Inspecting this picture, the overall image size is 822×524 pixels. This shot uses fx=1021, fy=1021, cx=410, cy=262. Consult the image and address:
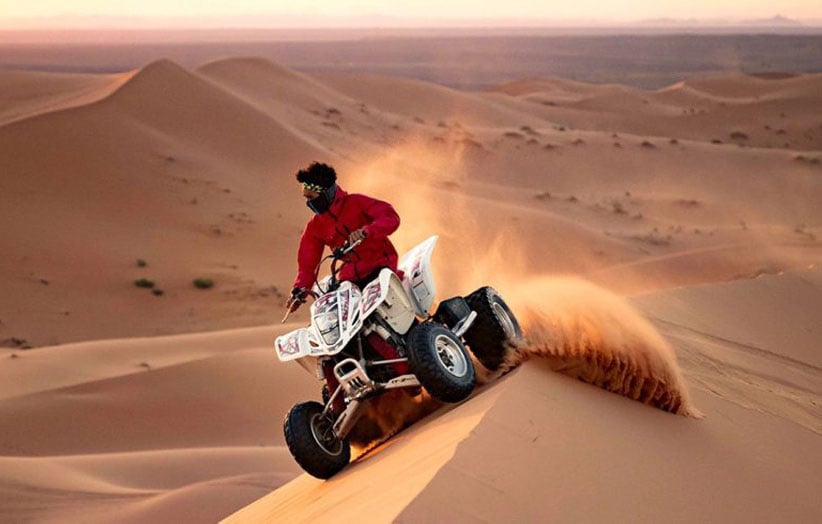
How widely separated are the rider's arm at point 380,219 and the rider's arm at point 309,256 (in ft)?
1.29

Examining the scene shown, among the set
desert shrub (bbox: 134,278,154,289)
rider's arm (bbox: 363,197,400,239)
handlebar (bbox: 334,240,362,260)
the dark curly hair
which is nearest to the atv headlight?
handlebar (bbox: 334,240,362,260)

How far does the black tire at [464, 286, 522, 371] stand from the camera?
6.46 meters

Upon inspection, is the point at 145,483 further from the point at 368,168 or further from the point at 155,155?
the point at 368,168

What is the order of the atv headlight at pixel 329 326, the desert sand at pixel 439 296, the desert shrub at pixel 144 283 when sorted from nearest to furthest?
1. the desert sand at pixel 439 296
2. the atv headlight at pixel 329 326
3. the desert shrub at pixel 144 283

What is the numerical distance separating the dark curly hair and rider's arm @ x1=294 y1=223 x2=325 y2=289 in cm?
36

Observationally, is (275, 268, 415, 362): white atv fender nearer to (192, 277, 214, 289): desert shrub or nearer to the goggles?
the goggles

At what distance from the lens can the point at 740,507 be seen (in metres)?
4.93

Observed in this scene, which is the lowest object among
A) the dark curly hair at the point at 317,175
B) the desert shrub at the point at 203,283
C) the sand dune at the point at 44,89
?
the sand dune at the point at 44,89

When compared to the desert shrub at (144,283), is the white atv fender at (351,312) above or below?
above

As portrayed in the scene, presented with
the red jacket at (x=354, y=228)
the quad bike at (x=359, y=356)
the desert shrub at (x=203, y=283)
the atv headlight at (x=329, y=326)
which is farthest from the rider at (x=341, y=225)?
the desert shrub at (x=203, y=283)

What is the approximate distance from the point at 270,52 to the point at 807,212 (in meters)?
150

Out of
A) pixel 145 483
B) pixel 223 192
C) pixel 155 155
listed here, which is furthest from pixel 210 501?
pixel 155 155

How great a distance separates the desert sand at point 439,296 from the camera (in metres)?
5.11

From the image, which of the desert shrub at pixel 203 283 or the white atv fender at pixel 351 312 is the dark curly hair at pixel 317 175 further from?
the desert shrub at pixel 203 283
